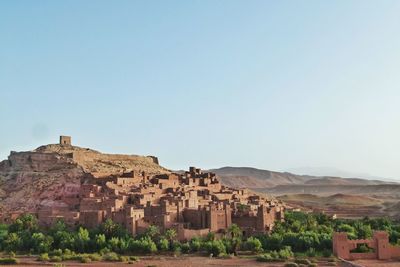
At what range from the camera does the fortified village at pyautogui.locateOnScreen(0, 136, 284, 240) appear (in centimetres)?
3111

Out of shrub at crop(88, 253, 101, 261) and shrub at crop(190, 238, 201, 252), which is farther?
shrub at crop(190, 238, 201, 252)

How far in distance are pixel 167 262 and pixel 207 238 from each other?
3609mm

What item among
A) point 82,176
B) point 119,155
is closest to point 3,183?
point 82,176

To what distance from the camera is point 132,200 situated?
3338 centimetres

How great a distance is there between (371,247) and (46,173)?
81.0ft

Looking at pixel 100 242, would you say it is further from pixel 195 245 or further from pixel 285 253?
pixel 285 253

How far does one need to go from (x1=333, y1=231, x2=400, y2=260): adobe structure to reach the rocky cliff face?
1836 centimetres

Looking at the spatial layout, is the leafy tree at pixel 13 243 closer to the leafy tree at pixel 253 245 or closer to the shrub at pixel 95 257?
the shrub at pixel 95 257

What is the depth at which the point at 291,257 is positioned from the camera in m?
28.1

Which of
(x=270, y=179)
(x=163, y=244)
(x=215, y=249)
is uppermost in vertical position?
(x=270, y=179)

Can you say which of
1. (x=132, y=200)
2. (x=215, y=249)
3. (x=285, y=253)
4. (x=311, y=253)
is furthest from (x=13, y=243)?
(x=311, y=253)

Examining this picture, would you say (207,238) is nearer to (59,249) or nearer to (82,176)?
(59,249)

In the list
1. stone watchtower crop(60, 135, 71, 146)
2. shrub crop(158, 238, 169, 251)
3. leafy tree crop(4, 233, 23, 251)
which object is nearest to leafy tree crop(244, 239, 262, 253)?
shrub crop(158, 238, 169, 251)

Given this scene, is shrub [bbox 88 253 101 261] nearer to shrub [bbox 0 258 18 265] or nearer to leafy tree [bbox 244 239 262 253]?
shrub [bbox 0 258 18 265]
